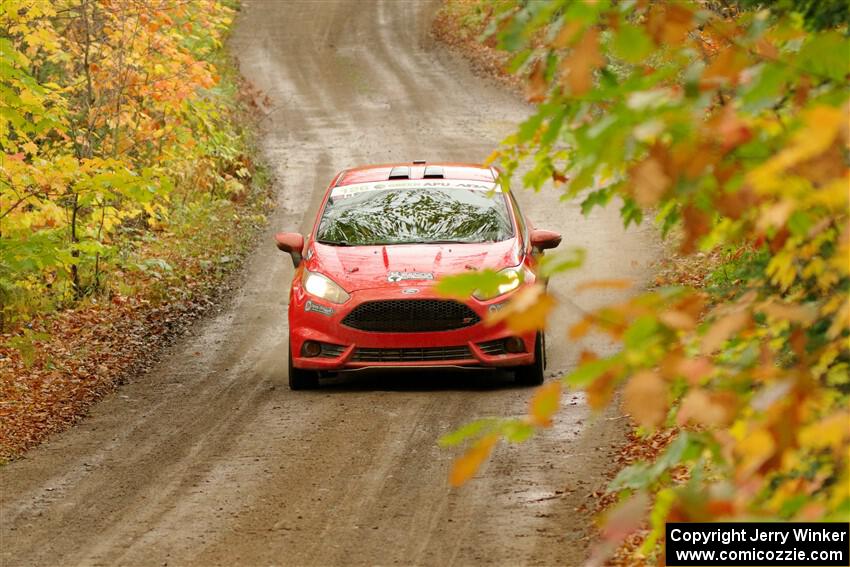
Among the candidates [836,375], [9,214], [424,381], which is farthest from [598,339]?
[836,375]

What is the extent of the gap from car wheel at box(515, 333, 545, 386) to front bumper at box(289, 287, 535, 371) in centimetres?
10

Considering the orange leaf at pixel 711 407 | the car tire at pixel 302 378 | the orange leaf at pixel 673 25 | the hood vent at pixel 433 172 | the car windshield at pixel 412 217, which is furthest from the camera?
the hood vent at pixel 433 172

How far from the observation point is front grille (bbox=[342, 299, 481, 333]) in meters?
10.2

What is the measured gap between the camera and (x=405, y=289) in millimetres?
10234

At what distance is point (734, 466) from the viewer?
2.80 meters

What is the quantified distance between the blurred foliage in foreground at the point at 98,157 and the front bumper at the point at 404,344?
2119mm

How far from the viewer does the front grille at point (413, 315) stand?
1022cm

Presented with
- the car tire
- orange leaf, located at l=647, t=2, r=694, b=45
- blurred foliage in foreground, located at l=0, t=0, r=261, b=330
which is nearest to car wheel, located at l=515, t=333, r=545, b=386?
the car tire

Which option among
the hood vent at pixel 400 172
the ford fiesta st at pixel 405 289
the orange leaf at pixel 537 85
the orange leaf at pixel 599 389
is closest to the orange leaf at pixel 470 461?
the orange leaf at pixel 599 389

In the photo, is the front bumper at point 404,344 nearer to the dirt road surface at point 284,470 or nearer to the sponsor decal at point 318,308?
the sponsor decal at point 318,308

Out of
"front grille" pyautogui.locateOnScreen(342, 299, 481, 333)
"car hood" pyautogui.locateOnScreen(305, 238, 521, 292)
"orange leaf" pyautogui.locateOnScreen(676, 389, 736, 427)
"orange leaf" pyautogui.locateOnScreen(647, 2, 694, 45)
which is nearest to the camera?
"orange leaf" pyautogui.locateOnScreen(676, 389, 736, 427)

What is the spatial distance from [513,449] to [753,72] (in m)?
6.40

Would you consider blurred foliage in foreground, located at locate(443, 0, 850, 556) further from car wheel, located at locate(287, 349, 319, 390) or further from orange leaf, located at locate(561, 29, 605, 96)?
car wheel, located at locate(287, 349, 319, 390)

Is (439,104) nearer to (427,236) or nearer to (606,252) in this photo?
(606,252)
